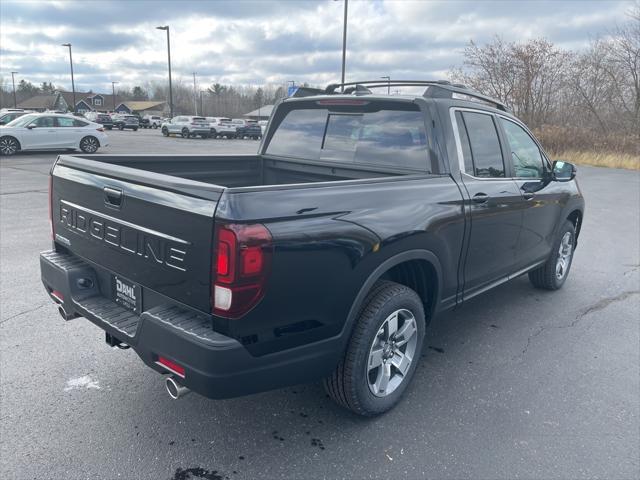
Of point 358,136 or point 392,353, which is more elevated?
point 358,136

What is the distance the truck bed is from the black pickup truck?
0.01 m

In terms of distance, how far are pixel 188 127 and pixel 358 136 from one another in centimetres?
3882

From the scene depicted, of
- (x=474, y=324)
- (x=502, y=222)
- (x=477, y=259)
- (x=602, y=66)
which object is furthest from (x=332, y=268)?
(x=602, y=66)

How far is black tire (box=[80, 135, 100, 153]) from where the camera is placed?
64.4 ft

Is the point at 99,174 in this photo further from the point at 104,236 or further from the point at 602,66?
the point at 602,66

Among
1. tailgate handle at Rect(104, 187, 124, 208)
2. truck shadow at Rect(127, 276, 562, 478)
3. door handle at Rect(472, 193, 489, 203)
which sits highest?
tailgate handle at Rect(104, 187, 124, 208)

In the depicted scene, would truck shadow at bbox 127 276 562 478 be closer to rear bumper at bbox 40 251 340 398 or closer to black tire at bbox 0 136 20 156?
rear bumper at bbox 40 251 340 398

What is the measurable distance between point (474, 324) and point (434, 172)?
5.94ft

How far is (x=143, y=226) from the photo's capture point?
2602 millimetres

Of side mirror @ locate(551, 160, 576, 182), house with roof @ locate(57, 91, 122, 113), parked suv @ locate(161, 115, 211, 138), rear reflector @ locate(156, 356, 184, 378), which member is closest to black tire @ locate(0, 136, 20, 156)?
side mirror @ locate(551, 160, 576, 182)

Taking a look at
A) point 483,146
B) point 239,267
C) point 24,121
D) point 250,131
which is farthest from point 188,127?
point 239,267

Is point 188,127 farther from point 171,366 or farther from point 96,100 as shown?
point 96,100

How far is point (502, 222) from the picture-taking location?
13.3ft

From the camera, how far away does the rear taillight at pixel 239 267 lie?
2.23 meters
